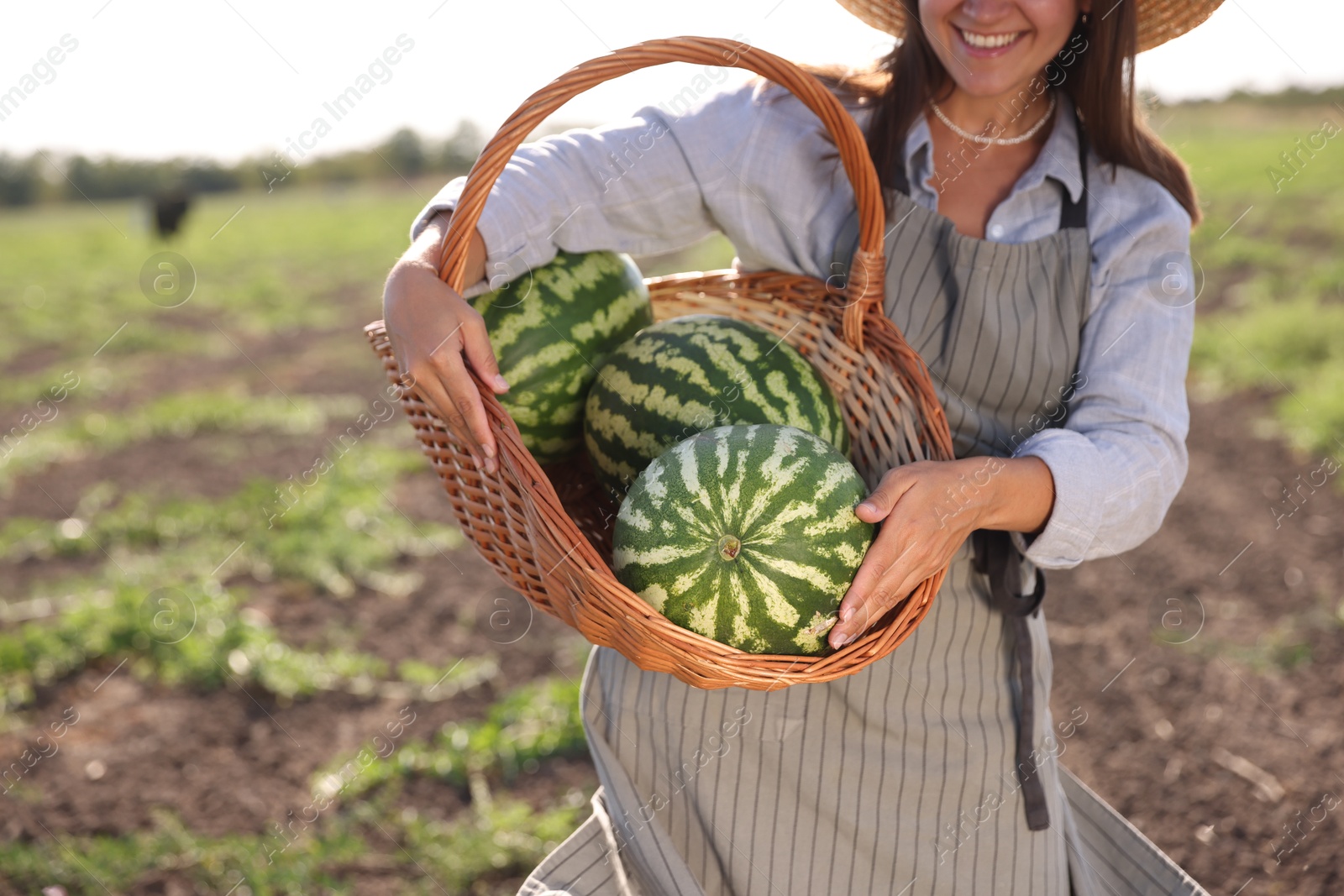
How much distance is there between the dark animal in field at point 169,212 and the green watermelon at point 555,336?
60.2 feet

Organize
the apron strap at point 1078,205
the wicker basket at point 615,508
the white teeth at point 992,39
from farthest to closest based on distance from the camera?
the apron strap at point 1078,205 < the white teeth at point 992,39 < the wicker basket at point 615,508

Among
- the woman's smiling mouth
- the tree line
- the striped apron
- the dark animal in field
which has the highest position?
the woman's smiling mouth

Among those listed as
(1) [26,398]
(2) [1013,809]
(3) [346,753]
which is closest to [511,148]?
(2) [1013,809]

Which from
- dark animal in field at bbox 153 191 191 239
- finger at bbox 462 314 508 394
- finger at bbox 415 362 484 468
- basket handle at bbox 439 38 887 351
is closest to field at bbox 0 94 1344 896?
basket handle at bbox 439 38 887 351

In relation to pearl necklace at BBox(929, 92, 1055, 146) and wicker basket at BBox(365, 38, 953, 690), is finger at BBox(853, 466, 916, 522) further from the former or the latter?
pearl necklace at BBox(929, 92, 1055, 146)

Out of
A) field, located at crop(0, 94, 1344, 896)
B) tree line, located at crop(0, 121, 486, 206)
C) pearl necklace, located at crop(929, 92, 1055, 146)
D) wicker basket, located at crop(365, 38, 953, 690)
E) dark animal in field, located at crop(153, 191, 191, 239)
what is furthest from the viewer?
tree line, located at crop(0, 121, 486, 206)

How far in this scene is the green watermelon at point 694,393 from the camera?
6.22ft

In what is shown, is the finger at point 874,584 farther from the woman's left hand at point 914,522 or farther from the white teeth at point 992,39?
the white teeth at point 992,39

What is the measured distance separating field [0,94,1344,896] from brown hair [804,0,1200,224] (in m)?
0.46

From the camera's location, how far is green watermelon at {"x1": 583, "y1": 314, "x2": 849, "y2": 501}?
1896 mm

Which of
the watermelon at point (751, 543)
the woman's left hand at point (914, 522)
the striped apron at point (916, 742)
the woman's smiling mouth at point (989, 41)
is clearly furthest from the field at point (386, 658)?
the watermelon at point (751, 543)

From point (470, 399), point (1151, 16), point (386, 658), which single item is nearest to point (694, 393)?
point (470, 399)

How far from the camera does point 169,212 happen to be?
17.9 m

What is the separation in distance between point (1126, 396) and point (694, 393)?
81 centimetres
